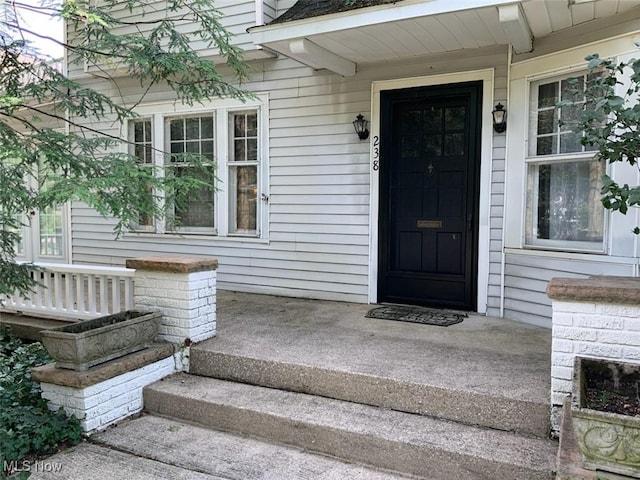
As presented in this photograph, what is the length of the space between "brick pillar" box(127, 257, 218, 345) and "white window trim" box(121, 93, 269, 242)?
193 cm

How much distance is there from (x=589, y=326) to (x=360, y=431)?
4.15 ft

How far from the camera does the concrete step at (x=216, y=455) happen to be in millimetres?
2426

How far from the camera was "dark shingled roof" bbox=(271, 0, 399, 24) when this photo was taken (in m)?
3.84

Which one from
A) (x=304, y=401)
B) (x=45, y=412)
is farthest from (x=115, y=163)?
(x=304, y=401)

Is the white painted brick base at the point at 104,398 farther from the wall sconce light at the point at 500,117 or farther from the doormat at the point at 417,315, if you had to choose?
the wall sconce light at the point at 500,117

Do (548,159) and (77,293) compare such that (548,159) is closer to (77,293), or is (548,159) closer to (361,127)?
(361,127)

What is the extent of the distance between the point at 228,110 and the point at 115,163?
304 cm

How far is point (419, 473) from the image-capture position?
2.38 metres

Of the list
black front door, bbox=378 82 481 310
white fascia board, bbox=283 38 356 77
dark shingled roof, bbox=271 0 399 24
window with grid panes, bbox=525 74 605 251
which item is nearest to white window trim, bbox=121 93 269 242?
white fascia board, bbox=283 38 356 77

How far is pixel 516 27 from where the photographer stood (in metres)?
3.54

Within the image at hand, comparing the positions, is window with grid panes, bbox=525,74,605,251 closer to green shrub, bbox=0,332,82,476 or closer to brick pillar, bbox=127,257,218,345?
brick pillar, bbox=127,257,218,345

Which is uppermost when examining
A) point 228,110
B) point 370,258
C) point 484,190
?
point 228,110

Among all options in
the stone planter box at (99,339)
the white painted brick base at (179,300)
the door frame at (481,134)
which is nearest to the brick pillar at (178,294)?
the white painted brick base at (179,300)

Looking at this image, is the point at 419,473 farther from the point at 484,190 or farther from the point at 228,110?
the point at 228,110
